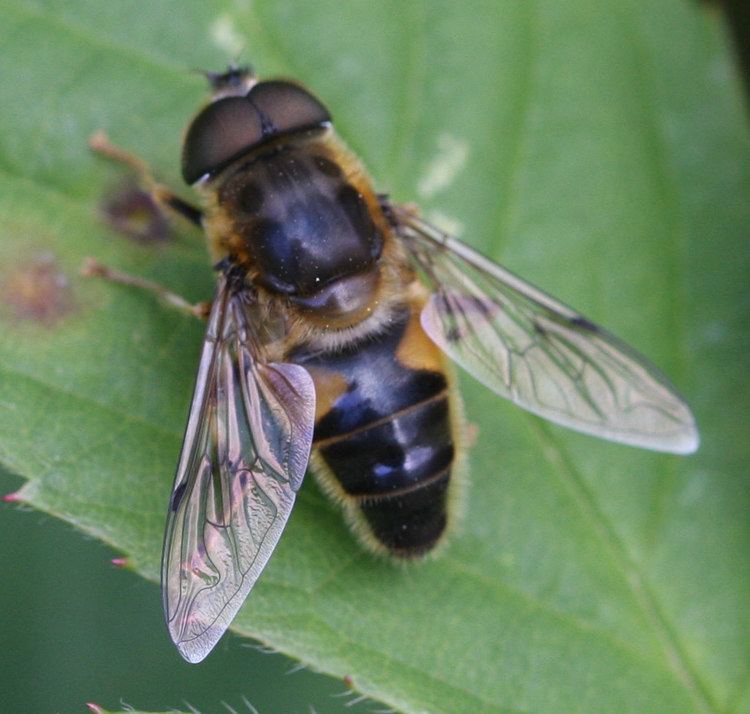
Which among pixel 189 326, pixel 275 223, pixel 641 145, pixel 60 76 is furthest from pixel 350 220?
pixel 641 145

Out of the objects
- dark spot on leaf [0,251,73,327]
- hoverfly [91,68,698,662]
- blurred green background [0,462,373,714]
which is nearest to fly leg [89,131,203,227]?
hoverfly [91,68,698,662]

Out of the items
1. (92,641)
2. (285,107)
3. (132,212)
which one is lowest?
(92,641)

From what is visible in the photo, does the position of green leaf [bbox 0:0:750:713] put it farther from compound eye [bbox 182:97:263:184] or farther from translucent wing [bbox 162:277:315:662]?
compound eye [bbox 182:97:263:184]

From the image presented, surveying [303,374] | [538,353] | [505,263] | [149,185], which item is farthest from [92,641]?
[505,263]

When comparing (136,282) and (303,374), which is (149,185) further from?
(303,374)

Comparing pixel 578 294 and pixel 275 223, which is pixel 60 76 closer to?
pixel 275 223

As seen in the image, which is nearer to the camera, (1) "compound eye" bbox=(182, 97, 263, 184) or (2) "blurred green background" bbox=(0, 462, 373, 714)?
(1) "compound eye" bbox=(182, 97, 263, 184)
